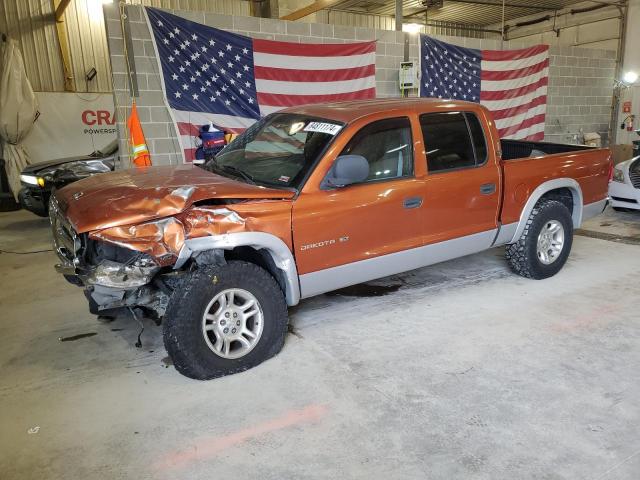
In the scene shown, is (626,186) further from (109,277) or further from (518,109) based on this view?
(109,277)

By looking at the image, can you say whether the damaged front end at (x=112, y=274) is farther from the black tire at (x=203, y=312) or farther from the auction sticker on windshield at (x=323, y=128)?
the auction sticker on windshield at (x=323, y=128)

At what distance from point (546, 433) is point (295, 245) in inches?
73.3

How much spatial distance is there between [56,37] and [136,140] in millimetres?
7806

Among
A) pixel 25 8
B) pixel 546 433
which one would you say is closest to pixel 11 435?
pixel 546 433

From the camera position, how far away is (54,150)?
11.5 meters

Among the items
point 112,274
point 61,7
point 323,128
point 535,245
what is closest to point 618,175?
point 535,245

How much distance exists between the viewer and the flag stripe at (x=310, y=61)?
7.38 meters

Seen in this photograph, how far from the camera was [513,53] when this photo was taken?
1038cm

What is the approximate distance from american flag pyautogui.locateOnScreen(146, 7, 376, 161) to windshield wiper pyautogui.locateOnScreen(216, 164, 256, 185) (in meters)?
3.15

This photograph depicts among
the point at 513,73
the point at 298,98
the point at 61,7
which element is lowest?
the point at 298,98

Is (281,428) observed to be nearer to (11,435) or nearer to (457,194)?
(11,435)

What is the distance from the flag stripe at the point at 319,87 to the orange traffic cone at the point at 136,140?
1848 mm

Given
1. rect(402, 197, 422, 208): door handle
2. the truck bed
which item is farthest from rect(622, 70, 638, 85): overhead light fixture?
rect(402, 197, 422, 208): door handle

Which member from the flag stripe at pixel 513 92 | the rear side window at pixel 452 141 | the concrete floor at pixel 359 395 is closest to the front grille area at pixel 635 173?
the concrete floor at pixel 359 395
